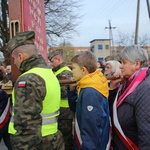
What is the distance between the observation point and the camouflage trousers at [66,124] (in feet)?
12.6

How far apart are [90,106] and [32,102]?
61 centimetres

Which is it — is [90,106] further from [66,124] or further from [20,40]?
[66,124]

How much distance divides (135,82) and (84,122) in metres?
0.59

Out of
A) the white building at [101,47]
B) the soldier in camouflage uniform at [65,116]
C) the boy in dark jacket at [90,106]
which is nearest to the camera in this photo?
the boy in dark jacket at [90,106]

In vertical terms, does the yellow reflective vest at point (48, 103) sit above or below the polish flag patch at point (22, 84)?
below

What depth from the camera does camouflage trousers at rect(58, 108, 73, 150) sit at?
3.83 meters

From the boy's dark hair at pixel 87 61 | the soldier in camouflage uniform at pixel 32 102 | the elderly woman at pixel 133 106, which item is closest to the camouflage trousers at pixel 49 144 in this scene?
the soldier in camouflage uniform at pixel 32 102

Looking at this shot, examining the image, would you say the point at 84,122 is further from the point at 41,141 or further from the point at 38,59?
the point at 38,59

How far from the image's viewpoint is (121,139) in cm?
227

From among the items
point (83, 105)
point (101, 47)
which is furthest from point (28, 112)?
point (101, 47)

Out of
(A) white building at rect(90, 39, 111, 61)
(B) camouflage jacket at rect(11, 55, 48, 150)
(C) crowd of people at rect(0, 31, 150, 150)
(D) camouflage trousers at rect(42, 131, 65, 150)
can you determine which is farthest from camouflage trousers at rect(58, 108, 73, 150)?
(A) white building at rect(90, 39, 111, 61)

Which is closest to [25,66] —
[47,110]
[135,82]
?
[47,110]

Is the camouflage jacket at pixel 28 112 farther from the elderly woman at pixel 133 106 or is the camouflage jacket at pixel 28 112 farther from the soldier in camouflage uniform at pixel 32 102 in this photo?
the elderly woman at pixel 133 106

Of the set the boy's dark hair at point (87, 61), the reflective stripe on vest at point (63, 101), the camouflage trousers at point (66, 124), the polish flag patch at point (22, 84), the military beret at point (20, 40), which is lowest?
the camouflage trousers at point (66, 124)
